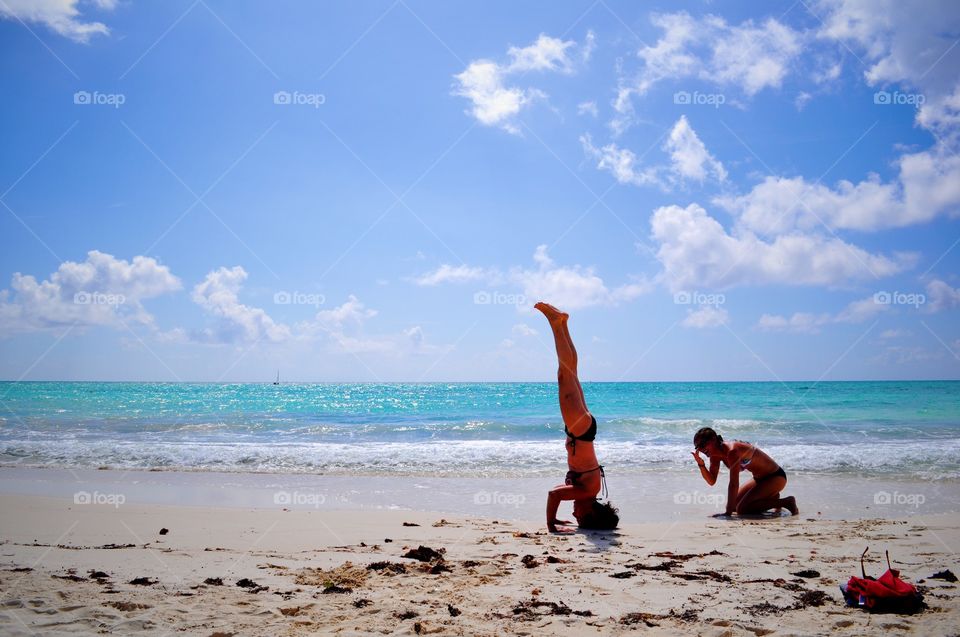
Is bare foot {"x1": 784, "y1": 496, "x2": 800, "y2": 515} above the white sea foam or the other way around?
above

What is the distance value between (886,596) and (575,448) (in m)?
3.54

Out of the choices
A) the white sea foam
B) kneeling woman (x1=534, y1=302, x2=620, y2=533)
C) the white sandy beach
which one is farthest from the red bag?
the white sea foam

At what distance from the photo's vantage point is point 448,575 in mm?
4969

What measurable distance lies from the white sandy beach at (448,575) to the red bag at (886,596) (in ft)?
0.35

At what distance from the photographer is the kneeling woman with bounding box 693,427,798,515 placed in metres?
8.22

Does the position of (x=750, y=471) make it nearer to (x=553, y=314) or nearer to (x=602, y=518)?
(x=602, y=518)

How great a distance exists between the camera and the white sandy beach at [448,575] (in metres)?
3.82

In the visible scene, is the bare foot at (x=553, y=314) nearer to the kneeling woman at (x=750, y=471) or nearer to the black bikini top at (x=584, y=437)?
the black bikini top at (x=584, y=437)

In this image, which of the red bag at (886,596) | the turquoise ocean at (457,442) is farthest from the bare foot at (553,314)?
the turquoise ocean at (457,442)

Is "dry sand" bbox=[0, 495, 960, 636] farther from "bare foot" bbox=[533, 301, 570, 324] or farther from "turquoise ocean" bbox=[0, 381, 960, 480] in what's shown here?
"turquoise ocean" bbox=[0, 381, 960, 480]

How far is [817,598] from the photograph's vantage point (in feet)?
13.8

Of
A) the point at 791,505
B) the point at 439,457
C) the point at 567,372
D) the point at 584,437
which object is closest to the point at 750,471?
the point at 791,505

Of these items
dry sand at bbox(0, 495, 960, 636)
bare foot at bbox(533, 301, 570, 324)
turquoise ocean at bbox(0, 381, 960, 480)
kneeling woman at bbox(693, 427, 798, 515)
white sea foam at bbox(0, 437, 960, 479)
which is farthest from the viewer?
turquoise ocean at bbox(0, 381, 960, 480)

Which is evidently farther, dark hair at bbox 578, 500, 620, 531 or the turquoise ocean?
the turquoise ocean
